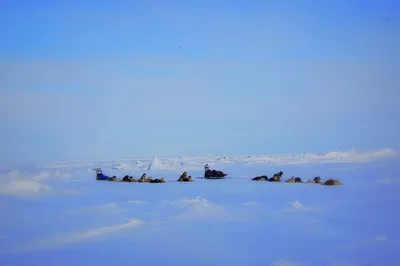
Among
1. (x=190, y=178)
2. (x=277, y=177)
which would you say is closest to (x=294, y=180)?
(x=277, y=177)

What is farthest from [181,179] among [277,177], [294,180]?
[294,180]

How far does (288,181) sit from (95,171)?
126cm

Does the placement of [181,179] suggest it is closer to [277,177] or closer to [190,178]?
[190,178]

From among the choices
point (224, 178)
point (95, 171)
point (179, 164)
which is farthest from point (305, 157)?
point (95, 171)

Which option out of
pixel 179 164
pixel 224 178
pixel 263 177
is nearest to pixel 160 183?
pixel 179 164

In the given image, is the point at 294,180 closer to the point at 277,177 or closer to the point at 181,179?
the point at 277,177

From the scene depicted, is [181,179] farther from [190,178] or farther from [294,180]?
[294,180]

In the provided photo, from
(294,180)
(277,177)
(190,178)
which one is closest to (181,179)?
(190,178)

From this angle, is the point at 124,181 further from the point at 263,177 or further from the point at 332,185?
the point at 332,185

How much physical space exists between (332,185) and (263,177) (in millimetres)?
441

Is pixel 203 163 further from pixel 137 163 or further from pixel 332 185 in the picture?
pixel 332 185

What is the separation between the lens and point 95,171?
324 centimetres

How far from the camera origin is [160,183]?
321 centimetres

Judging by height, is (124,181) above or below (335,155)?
below
